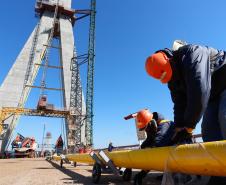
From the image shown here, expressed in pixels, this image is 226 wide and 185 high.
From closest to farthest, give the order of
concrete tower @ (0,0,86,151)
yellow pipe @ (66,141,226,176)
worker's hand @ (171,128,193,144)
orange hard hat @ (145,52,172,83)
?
yellow pipe @ (66,141,226,176) → worker's hand @ (171,128,193,144) → orange hard hat @ (145,52,172,83) → concrete tower @ (0,0,86,151)

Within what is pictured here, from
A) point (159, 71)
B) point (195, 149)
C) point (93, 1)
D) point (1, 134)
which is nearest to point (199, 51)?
point (159, 71)

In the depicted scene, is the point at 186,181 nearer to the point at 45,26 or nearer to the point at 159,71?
the point at 159,71

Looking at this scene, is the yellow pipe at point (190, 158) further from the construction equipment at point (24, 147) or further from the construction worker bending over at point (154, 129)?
the construction equipment at point (24, 147)

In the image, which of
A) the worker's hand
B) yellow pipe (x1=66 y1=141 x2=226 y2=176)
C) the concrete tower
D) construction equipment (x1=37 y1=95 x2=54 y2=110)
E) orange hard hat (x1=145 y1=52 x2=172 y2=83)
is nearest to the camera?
yellow pipe (x1=66 y1=141 x2=226 y2=176)

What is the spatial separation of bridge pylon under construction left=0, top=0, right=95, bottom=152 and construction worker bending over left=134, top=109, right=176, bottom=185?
1472 inches

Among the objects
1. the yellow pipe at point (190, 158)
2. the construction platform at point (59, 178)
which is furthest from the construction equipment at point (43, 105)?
the yellow pipe at point (190, 158)

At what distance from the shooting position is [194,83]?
2.27m

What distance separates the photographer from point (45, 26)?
49719 mm

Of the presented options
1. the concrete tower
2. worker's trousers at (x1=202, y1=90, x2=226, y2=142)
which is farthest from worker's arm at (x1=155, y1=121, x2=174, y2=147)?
the concrete tower

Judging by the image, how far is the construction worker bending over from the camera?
3.91 meters

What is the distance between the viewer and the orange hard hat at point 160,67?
2592mm

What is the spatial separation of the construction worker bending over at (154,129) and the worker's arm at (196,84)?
157 cm

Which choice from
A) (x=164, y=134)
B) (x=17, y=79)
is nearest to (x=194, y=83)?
(x=164, y=134)

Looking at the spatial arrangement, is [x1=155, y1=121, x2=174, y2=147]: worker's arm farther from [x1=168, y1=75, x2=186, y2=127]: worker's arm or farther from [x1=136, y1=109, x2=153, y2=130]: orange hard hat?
[x1=168, y1=75, x2=186, y2=127]: worker's arm
